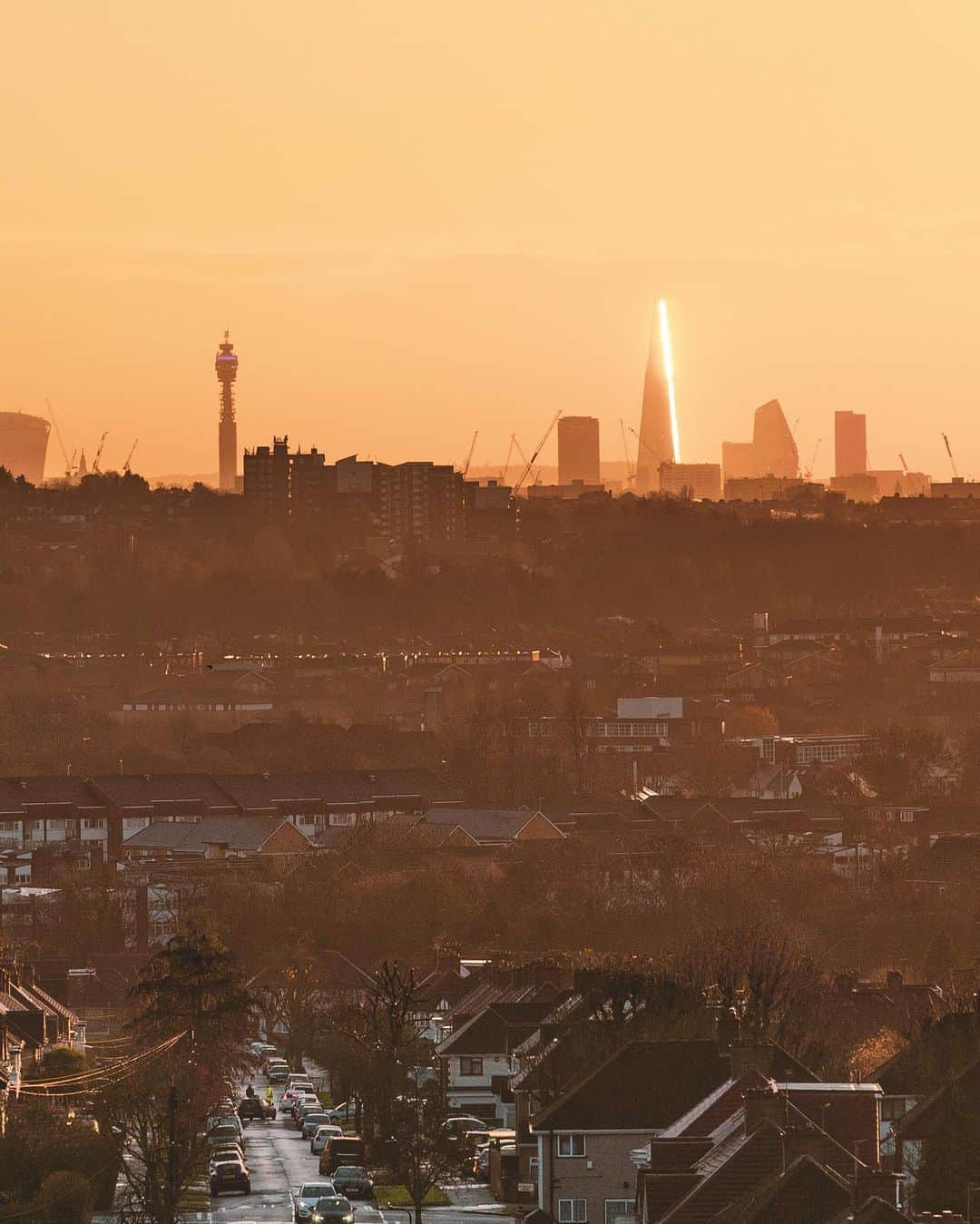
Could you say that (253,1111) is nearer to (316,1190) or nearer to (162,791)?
(316,1190)

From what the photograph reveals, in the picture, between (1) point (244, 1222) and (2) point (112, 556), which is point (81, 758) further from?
(1) point (244, 1222)

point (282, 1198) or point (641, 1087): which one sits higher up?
point (641, 1087)

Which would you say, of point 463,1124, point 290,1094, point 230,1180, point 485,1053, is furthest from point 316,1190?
point 290,1094

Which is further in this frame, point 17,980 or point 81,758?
point 81,758

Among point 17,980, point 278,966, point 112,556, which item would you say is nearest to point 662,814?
point 278,966

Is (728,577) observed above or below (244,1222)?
above

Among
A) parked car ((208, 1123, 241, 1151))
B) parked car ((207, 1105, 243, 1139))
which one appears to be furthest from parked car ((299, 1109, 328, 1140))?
parked car ((208, 1123, 241, 1151))
